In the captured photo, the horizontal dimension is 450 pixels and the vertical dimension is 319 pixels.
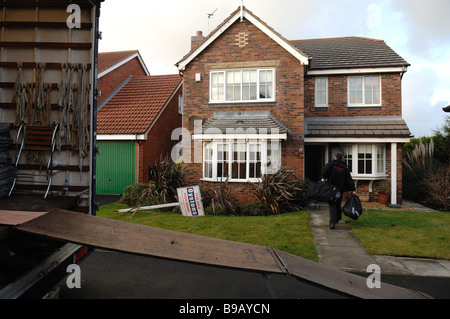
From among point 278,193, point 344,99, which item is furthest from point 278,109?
point 278,193

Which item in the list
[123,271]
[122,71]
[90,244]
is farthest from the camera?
[122,71]

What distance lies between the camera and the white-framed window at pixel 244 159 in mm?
11105

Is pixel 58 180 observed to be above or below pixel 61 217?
above

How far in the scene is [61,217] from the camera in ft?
9.49

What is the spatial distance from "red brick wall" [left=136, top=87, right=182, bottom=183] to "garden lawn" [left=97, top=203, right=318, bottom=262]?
411 centimetres

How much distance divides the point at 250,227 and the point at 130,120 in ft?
31.3

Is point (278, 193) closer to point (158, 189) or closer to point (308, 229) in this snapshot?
point (308, 229)

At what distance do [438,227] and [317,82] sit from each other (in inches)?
306

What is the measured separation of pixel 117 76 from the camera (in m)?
17.7

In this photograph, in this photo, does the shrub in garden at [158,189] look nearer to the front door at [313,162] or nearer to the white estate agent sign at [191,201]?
the white estate agent sign at [191,201]

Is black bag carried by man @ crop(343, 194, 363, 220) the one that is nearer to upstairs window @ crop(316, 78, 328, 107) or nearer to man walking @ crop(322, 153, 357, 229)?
man walking @ crop(322, 153, 357, 229)

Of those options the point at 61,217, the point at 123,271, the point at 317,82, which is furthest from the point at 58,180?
the point at 317,82
